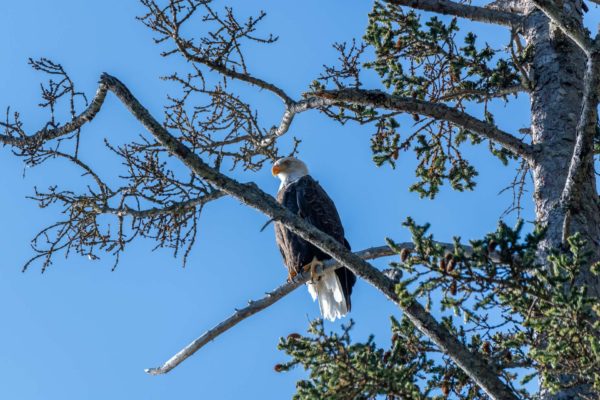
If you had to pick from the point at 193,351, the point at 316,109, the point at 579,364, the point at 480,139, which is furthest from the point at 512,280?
the point at 480,139

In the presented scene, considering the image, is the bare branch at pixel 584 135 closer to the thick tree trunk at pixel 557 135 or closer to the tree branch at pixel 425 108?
the thick tree trunk at pixel 557 135

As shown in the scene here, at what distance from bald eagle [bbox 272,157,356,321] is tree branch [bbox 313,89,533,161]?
108 inches

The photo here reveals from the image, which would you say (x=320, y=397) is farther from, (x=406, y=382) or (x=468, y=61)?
(x=468, y=61)

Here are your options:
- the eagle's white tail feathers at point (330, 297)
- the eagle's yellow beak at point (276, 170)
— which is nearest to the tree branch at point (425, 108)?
the eagle's white tail feathers at point (330, 297)

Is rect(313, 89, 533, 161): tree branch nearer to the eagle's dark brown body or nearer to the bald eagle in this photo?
the bald eagle

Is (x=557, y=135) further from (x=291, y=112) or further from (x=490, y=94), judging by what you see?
(x=291, y=112)

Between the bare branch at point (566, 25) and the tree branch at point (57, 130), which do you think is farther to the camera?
the tree branch at point (57, 130)

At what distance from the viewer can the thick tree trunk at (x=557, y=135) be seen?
5.71 metres

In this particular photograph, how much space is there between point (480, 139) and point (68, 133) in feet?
11.1

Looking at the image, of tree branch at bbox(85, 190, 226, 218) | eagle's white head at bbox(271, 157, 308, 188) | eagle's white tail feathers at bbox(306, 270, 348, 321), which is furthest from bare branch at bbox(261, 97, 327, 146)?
eagle's white head at bbox(271, 157, 308, 188)

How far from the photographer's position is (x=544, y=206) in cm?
599

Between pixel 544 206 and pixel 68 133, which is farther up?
pixel 68 133

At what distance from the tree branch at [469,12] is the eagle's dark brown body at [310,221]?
271 centimetres

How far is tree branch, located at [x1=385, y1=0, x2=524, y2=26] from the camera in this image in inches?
268
